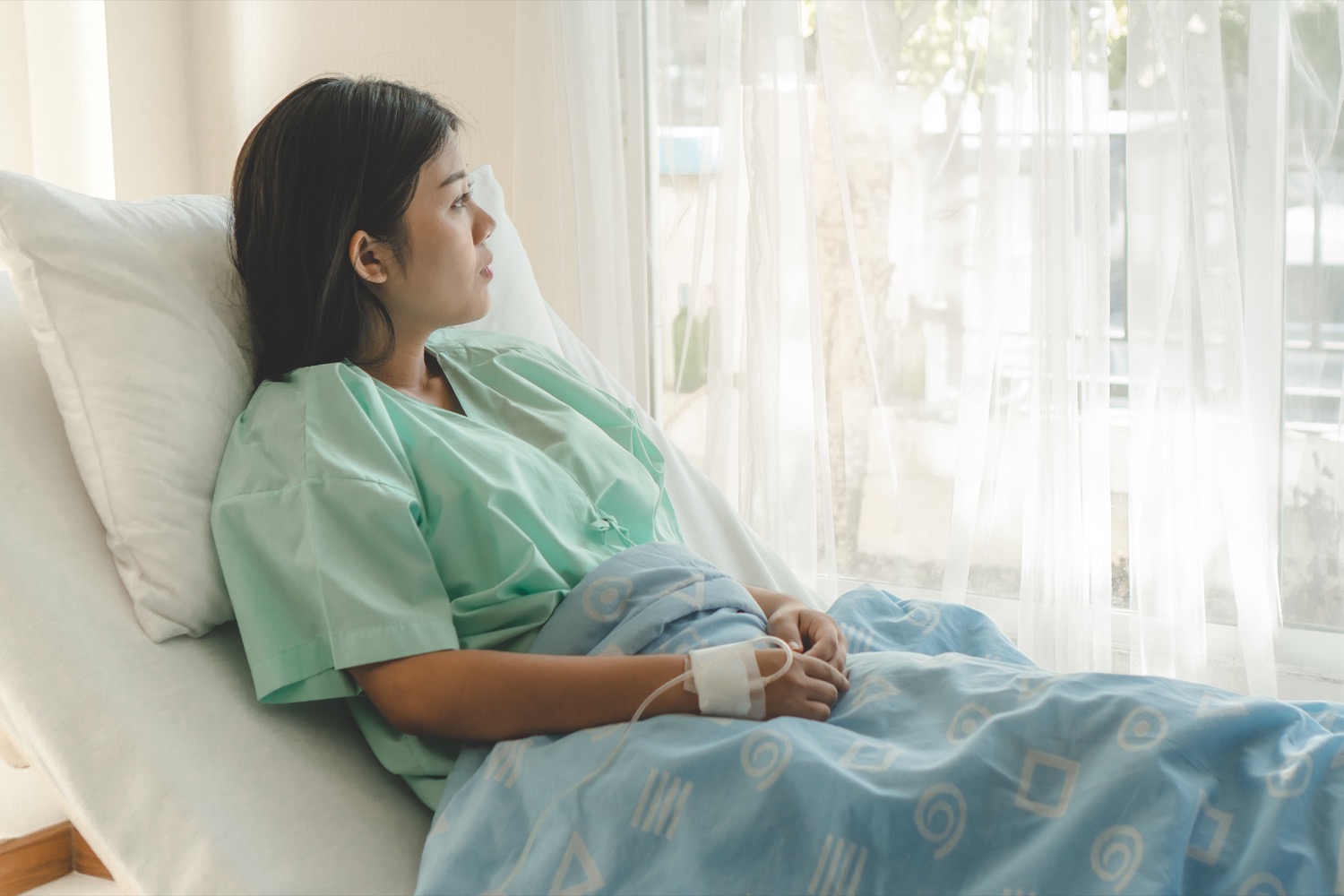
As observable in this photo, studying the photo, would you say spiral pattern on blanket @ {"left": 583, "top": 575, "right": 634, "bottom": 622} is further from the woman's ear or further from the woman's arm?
the woman's ear

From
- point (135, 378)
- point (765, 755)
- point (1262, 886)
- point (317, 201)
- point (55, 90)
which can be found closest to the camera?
point (1262, 886)

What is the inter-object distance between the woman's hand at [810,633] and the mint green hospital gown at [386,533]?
0.17m

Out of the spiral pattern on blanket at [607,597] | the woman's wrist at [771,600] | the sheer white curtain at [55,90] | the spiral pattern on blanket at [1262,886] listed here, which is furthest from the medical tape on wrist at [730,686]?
the sheer white curtain at [55,90]

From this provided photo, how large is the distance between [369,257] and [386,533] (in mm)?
339

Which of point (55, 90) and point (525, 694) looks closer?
point (525, 694)

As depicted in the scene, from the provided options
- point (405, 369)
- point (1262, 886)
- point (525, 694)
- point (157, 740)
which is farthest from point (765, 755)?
point (405, 369)

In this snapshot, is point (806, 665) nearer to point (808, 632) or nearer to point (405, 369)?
point (808, 632)

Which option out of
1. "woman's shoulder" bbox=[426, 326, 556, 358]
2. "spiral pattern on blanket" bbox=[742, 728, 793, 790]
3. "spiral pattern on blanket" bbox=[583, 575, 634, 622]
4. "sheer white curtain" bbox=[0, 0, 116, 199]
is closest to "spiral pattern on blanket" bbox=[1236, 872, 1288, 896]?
"spiral pattern on blanket" bbox=[742, 728, 793, 790]

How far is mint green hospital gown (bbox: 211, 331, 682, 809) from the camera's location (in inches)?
38.2

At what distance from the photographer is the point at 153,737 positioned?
931 mm

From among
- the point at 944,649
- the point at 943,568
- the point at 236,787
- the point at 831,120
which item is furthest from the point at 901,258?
the point at 236,787

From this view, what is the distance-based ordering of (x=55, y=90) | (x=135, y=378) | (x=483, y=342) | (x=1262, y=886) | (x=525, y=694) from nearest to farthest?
1. (x=1262, y=886)
2. (x=525, y=694)
3. (x=135, y=378)
4. (x=483, y=342)
5. (x=55, y=90)

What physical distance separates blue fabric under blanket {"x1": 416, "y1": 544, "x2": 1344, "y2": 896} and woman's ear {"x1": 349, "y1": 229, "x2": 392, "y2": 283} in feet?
1.63

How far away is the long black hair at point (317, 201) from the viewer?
1162mm
